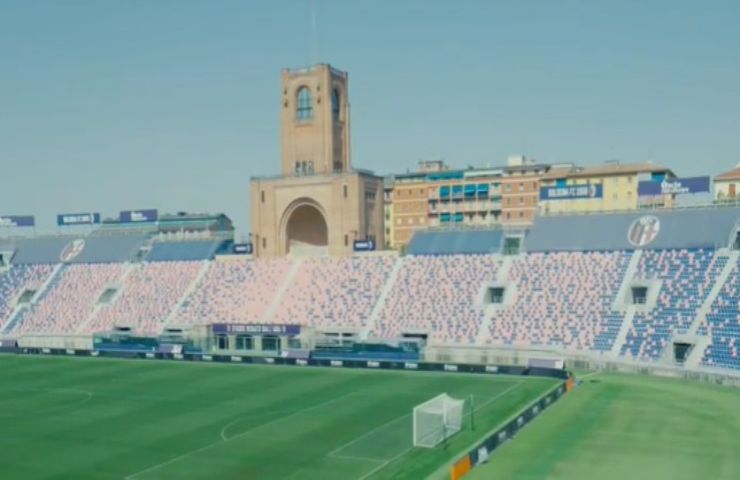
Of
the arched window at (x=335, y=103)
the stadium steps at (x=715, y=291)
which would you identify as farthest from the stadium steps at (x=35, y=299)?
the stadium steps at (x=715, y=291)

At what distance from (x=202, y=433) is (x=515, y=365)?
30.5 meters

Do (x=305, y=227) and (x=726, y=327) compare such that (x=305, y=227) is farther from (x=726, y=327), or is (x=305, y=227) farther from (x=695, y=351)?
(x=726, y=327)

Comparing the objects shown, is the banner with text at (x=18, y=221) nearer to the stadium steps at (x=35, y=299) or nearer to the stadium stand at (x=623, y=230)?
the stadium steps at (x=35, y=299)

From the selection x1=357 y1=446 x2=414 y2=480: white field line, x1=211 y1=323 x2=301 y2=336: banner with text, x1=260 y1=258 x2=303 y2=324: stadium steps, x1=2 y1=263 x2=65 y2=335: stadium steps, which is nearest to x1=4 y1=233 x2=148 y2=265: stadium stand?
x1=2 y1=263 x2=65 y2=335: stadium steps

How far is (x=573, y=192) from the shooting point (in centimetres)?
8038

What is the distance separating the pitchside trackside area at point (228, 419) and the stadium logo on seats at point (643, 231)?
2275 cm

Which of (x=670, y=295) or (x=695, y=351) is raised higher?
(x=670, y=295)

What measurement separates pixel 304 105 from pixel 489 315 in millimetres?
36133

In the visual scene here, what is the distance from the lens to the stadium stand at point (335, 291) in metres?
77.6

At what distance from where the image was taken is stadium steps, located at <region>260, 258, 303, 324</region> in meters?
80.1

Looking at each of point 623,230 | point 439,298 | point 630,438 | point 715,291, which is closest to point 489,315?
point 439,298

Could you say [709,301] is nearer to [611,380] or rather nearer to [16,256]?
[611,380]

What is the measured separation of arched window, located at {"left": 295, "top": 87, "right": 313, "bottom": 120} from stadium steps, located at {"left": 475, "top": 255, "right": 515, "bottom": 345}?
3009cm

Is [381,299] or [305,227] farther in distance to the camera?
[305,227]
